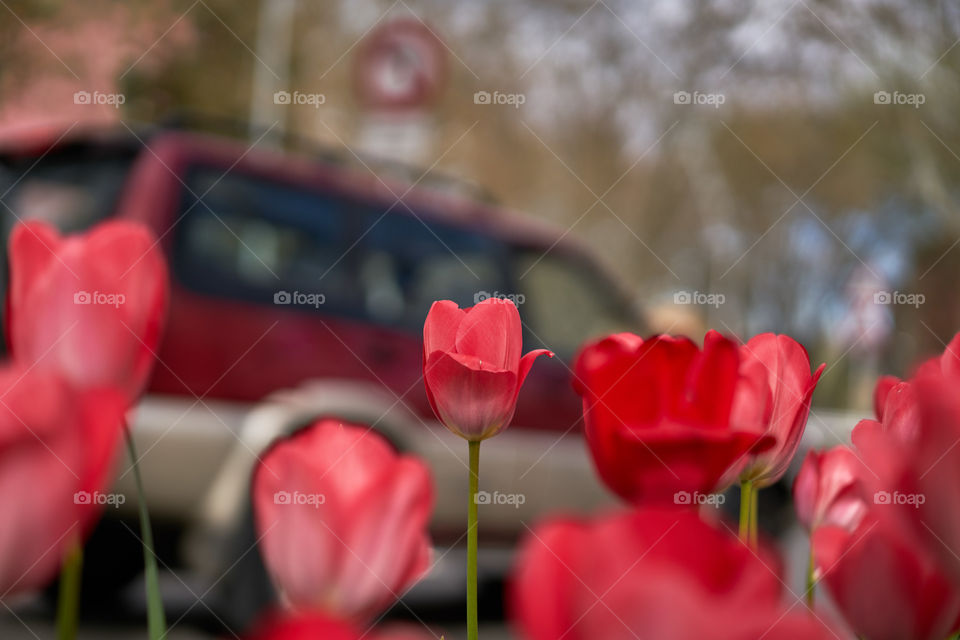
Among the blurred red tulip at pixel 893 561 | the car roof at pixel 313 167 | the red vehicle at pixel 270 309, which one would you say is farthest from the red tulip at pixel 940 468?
the car roof at pixel 313 167

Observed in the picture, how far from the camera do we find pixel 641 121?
10.1 meters

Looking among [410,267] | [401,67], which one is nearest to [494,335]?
[410,267]

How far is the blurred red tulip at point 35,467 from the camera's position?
0.70ft

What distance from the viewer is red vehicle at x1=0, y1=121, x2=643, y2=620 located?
2910 millimetres

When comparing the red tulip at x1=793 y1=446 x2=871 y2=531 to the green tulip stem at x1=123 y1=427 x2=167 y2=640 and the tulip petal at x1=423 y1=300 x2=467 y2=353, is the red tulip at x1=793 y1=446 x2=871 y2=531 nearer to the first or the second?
the tulip petal at x1=423 y1=300 x2=467 y2=353

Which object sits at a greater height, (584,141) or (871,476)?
(584,141)

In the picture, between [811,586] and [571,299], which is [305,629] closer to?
[811,586]

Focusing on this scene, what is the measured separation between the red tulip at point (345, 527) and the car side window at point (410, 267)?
114 inches

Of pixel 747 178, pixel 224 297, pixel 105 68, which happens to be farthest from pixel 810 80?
pixel 105 68

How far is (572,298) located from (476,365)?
148 inches

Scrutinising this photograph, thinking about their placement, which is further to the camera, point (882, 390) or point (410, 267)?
point (410, 267)

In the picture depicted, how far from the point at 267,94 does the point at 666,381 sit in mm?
12853

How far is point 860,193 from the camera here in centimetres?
676

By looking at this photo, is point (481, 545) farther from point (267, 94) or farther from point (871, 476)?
point (267, 94)
